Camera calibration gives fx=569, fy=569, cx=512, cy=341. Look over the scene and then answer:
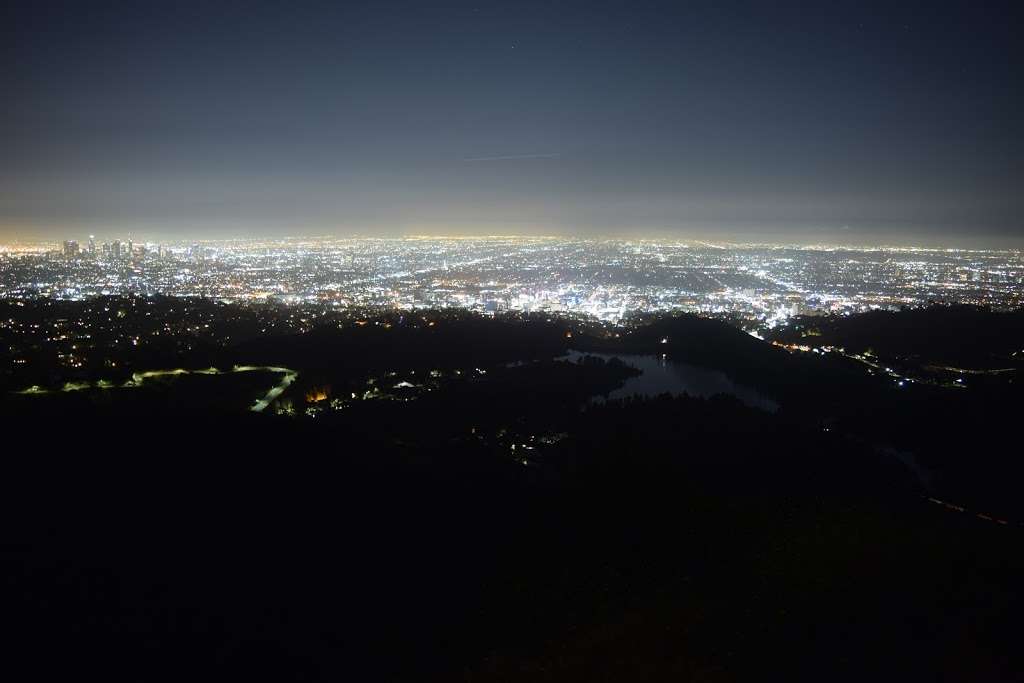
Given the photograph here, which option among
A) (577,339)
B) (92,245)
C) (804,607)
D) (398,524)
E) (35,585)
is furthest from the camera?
(92,245)

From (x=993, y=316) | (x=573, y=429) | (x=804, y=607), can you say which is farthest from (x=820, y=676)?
(x=993, y=316)

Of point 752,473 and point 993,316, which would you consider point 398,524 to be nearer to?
point 752,473

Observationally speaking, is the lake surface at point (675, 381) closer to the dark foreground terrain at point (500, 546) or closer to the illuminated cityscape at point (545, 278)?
the dark foreground terrain at point (500, 546)

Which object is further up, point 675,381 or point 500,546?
point 500,546

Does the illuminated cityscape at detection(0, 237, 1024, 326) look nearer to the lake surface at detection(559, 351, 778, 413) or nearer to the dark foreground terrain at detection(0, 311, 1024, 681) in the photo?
the lake surface at detection(559, 351, 778, 413)

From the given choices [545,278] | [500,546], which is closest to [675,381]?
[500,546]

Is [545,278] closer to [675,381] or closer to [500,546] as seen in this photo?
[675,381]

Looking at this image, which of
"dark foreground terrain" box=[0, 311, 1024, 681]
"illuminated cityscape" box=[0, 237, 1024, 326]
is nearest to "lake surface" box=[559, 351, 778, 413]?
"dark foreground terrain" box=[0, 311, 1024, 681]
